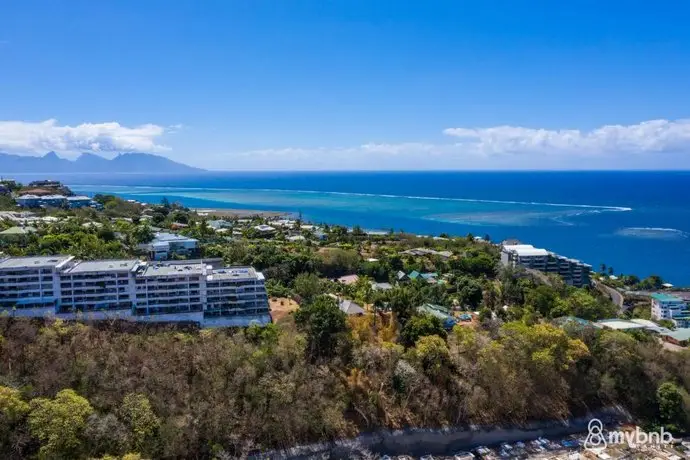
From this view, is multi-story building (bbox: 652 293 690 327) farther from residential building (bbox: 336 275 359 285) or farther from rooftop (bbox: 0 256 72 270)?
rooftop (bbox: 0 256 72 270)

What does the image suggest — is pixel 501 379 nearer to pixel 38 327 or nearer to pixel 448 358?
pixel 448 358

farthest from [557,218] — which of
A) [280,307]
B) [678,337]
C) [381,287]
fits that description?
[280,307]

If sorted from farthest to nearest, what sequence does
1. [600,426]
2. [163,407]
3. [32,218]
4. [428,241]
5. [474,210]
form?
1. [474,210]
2. [428,241]
3. [32,218]
4. [600,426]
5. [163,407]

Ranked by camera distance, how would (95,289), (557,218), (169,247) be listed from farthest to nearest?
(557,218) → (169,247) → (95,289)

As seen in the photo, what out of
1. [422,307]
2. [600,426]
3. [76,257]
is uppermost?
[76,257]

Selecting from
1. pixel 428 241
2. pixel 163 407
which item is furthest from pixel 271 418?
pixel 428 241

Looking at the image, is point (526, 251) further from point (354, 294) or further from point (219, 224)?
point (219, 224)

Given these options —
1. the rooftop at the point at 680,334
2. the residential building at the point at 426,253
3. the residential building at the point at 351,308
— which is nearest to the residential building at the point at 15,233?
the residential building at the point at 351,308
